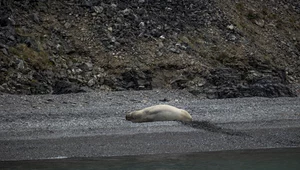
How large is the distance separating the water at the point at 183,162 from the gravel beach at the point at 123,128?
458 millimetres

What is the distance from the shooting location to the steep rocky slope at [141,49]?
766 inches

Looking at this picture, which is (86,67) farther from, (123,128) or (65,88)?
(123,128)

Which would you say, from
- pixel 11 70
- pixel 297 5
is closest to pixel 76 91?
pixel 11 70

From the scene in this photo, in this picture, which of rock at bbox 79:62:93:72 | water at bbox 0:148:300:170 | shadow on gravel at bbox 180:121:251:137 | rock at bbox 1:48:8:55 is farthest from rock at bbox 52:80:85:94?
water at bbox 0:148:300:170

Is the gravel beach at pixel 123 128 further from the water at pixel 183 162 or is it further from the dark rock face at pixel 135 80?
the dark rock face at pixel 135 80

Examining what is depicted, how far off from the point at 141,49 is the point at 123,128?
373 inches

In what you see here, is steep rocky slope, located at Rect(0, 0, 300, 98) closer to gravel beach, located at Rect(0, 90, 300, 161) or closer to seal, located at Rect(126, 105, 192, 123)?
gravel beach, located at Rect(0, 90, 300, 161)

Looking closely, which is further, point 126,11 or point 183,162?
point 126,11

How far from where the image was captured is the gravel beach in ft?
36.5

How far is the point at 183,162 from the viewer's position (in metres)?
9.90

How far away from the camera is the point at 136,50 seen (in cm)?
2178

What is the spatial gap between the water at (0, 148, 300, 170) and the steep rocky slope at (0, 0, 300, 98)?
27.0ft

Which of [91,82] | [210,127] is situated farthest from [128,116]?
[91,82]

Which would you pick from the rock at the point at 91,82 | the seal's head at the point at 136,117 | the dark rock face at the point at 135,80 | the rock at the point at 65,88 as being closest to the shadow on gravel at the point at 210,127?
the seal's head at the point at 136,117
